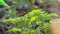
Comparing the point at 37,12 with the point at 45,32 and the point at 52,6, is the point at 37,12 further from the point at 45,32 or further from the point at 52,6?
the point at 52,6

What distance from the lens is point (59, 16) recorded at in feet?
5.28

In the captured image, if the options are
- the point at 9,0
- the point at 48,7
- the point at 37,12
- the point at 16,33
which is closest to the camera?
the point at 37,12

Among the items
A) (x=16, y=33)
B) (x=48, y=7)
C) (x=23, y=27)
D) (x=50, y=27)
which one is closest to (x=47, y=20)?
(x=50, y=27)

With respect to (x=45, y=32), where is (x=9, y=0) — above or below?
above

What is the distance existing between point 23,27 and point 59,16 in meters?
Result: 0.53

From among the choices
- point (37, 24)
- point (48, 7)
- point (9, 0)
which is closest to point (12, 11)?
point (9, 0)

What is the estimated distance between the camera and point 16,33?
141 cm

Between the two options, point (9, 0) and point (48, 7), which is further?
point (48, 7)

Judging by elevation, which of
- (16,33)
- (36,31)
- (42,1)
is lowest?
(16,33)

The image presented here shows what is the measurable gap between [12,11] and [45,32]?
0.41m

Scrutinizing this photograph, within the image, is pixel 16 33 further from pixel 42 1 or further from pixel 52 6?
pixel 52 6

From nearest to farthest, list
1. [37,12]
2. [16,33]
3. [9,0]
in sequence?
[37,12] < [16,33] < [9,0]

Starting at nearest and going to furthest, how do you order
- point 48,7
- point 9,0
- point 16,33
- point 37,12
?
point 37,12, point 16,33, point 9,0, point 48,7

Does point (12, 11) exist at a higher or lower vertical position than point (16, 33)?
higher
